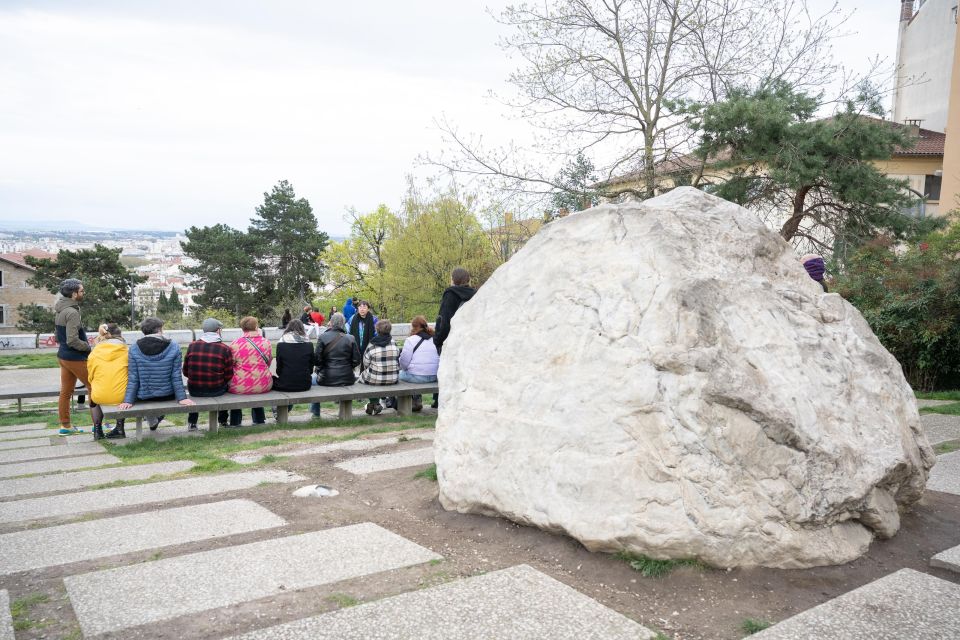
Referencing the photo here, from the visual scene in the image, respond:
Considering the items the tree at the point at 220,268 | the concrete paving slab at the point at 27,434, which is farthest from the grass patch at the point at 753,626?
the tree at the point at 220,268

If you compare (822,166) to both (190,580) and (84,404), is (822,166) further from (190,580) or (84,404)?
(84,404)

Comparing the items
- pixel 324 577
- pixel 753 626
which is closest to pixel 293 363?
pixel 324 577

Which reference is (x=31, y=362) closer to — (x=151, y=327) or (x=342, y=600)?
(x=151, y=327)

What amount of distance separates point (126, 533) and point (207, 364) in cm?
361

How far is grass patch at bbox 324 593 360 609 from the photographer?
329 centimetres

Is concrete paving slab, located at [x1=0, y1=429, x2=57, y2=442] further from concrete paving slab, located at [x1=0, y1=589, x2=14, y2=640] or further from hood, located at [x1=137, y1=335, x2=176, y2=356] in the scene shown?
concrete paving slab, located at [x1=0, y1=589, x2=14, y2=640]

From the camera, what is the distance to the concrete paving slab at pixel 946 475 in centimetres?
521

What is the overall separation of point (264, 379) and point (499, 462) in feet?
15.2

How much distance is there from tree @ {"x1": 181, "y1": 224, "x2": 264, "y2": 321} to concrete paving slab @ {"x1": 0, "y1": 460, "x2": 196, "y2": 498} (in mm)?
43027

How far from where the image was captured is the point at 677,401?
144 inches

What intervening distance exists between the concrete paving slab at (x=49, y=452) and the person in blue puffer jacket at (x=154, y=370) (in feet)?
1.99

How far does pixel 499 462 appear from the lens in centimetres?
433

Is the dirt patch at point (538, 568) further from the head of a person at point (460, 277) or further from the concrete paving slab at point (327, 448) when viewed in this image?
the head of a person at point (460, 277)

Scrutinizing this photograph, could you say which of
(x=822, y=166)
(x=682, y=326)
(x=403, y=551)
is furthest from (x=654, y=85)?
(x=403, y=551)
